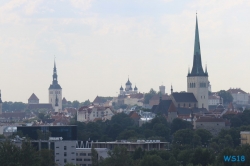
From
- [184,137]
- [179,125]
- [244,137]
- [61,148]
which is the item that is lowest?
[61,148]

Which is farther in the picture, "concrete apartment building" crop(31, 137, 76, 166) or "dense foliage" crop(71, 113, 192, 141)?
"dense foliage" crop(71, 113, 192, 141)

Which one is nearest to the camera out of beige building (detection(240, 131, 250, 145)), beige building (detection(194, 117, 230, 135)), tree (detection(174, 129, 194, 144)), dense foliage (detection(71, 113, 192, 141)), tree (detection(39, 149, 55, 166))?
tree (detection(39, 149, 55, 166))

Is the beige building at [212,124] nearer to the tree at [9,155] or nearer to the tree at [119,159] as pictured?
the tree at [119,159]

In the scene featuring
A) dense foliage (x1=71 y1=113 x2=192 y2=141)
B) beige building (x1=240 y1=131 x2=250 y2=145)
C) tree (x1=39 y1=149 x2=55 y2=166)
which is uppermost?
dense foliage (x1=71 y1=113 x2=192 y2=141)

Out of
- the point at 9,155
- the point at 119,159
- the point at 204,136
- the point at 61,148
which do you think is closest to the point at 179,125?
the point at 204,136

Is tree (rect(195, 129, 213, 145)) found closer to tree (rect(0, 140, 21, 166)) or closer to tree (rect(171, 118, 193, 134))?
tree (rect(171, 118, 193, 134))

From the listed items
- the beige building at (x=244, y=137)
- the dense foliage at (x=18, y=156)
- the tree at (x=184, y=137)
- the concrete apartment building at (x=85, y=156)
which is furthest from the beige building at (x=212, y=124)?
the dense foliage at (x=18, y=156)

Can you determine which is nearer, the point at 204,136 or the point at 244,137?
the point at 244,137

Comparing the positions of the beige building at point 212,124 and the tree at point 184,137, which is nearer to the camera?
the tree at point 184,137

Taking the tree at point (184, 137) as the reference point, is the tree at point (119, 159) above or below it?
below

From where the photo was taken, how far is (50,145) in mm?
104312

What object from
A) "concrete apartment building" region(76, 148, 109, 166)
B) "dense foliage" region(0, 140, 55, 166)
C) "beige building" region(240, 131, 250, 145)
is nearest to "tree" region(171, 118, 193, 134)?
"beige building" region(240, 131, 250, 145)

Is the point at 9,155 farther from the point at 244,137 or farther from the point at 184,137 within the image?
the point at 184,137

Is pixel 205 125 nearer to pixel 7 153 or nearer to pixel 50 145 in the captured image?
pixel 50 145
